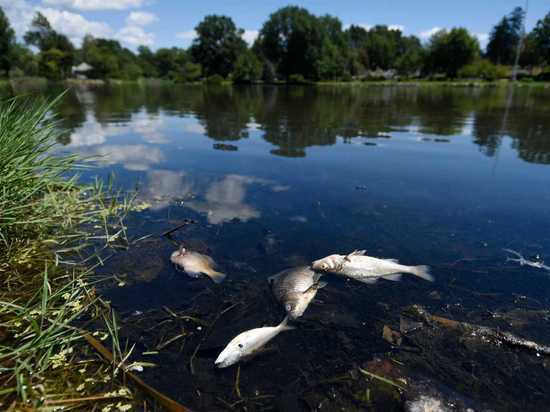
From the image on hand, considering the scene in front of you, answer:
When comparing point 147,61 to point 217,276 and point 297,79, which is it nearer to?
point 297,79

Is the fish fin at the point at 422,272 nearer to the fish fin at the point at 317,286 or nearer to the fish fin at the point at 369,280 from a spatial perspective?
the fish fin at the point at 369,280

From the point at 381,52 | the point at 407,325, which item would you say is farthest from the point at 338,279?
the point at 381,52

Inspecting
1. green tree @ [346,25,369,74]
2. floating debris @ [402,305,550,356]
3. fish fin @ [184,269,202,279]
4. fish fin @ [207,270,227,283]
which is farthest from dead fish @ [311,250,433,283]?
green tree @ [346,25,369,74]

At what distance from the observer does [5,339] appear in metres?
2.76

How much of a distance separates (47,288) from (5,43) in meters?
75.9

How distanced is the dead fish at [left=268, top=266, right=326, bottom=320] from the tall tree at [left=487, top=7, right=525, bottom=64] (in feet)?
356

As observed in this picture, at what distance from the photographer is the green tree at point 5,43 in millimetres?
57750

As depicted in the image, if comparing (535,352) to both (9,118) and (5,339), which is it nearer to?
(5,339)

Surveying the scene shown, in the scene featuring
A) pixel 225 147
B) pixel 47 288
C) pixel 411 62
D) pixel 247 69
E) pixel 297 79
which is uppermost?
pixel 411 62

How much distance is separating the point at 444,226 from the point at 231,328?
350 cm

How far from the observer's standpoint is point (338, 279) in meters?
3.75

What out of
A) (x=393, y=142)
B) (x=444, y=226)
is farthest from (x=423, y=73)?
(x=444, y=226)

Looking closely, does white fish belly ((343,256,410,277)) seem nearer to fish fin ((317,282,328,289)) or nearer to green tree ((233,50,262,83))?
fish fin ((317,282,328,289))

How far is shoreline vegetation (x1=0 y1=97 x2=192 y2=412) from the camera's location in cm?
236
